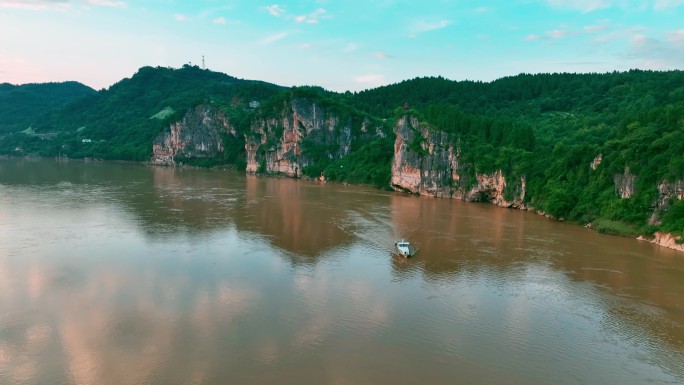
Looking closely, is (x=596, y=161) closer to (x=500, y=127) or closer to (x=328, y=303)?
(x=500, y=127)

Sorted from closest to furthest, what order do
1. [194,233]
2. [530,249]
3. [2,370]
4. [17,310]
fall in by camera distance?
[2,370] → [17,310] → [530,249] → [194,233]

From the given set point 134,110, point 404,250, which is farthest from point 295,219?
point 134,110

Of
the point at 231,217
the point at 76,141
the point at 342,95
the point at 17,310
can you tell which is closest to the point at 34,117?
the point at 76,141

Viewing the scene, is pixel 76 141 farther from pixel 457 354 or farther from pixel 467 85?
pixel 457 354

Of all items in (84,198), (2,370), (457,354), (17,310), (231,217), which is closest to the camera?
(2,370)

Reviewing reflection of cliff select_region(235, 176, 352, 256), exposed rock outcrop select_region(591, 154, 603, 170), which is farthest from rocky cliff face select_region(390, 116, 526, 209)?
reflection of cliff select_region(235, 176, 352, 256)

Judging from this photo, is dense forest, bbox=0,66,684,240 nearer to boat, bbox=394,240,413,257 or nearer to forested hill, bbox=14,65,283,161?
forested hill, bbox=14,65,283,161

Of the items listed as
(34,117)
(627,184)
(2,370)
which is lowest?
(2,370)
